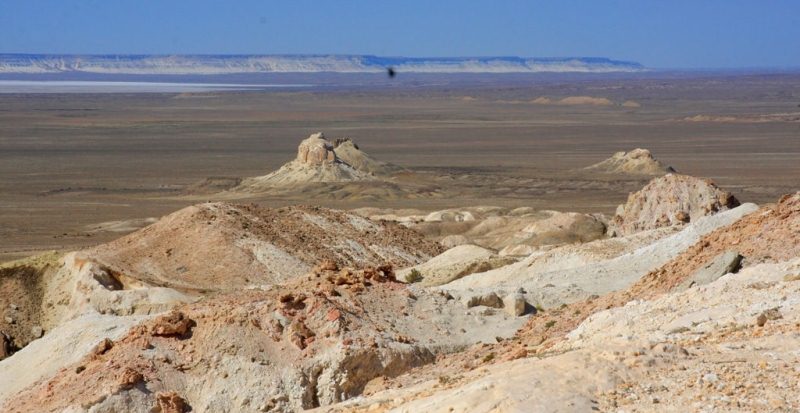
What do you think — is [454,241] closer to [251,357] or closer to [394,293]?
[394,293]

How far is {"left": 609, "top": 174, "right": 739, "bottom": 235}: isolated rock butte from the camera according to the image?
2802 centimetres

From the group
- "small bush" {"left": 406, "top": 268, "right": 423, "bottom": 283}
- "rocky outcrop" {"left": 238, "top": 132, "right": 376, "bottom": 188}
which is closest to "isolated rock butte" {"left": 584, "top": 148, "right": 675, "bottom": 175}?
"rocky outcrop" {"left": 238, "top": 132, "right": 376, "bottom": 188}

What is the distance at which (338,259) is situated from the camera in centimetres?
2705

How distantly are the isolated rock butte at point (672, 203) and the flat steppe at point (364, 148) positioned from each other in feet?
58.3

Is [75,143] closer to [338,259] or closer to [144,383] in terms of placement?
[338,259]

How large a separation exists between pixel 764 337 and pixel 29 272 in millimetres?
16930

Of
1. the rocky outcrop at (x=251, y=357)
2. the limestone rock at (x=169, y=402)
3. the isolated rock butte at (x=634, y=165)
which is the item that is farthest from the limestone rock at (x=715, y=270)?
the isolated rock butte at (x=634, y=165)

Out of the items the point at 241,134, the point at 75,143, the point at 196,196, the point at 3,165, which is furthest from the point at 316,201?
the point at 241,134

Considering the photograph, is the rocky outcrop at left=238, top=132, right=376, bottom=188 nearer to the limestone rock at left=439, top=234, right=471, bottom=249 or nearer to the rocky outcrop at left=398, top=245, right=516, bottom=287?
the limestone rock at left=439, top=234, right=471, bottom=249

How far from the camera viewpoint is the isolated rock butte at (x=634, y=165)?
65.7 metres

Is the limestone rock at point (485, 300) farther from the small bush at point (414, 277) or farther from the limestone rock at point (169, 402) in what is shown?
the small bush at point (414, 277)

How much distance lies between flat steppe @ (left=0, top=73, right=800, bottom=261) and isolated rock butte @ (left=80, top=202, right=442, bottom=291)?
11047 mm

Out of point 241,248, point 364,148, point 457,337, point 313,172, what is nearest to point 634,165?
point 313,172

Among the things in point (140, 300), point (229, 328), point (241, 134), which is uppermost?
point (229, 328)
